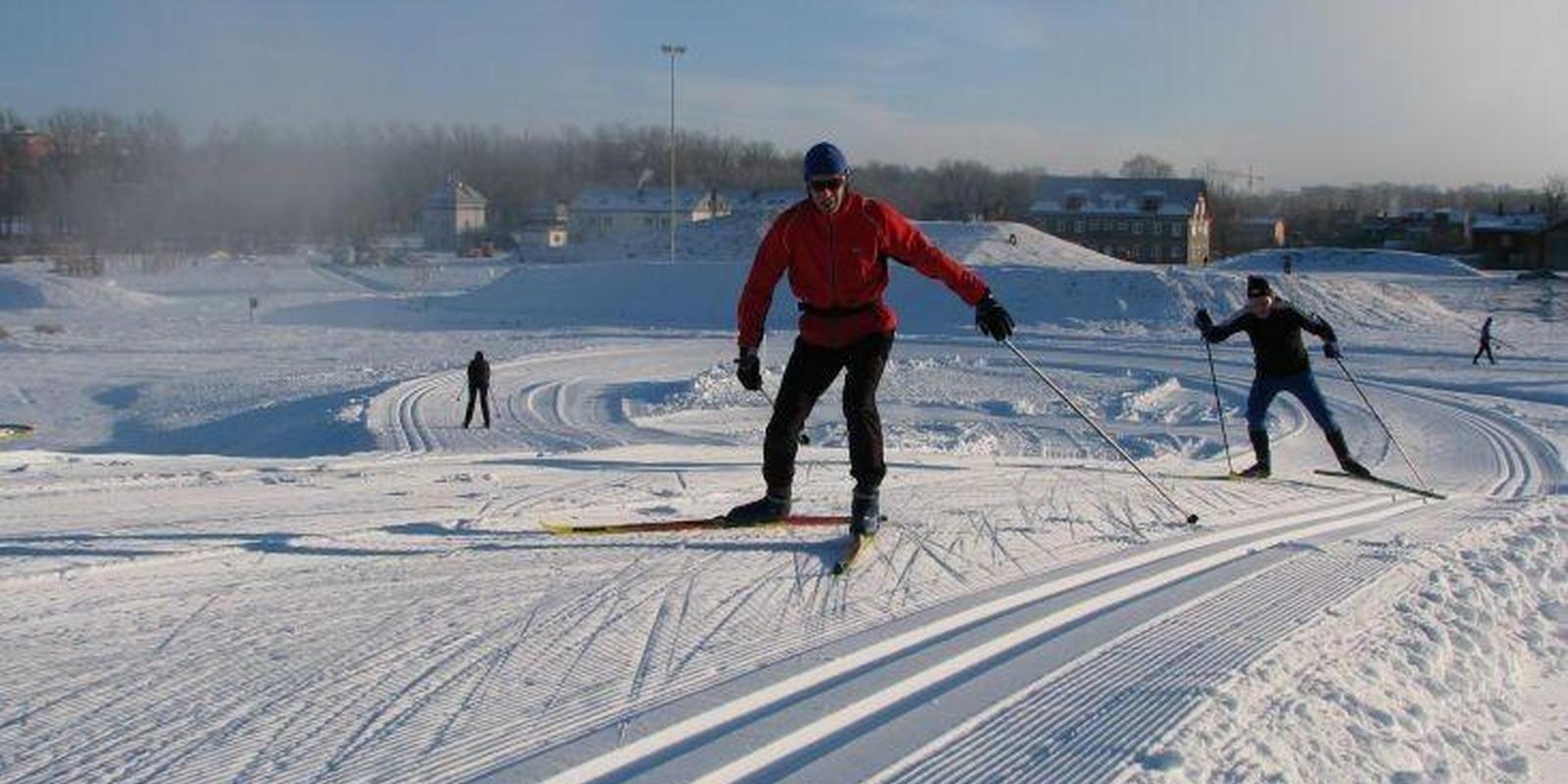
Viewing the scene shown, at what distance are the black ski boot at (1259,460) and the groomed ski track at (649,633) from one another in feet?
7.10

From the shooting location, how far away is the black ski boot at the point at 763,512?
20.3 ft

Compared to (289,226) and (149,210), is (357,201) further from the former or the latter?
Answer: (149,210)

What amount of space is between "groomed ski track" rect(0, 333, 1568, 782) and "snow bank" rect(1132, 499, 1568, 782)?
0.15 m

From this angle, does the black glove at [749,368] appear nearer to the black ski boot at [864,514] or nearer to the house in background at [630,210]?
the black ski boot at [864,514]

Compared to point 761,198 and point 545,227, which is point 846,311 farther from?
point 545,227

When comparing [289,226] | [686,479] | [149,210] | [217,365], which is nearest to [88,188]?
[149,210]

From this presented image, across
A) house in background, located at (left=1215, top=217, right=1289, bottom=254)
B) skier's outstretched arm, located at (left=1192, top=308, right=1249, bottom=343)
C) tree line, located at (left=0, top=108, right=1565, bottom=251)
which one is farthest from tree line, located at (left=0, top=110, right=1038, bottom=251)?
house in background, located at (left=1215, top=217, right=1289, bottom=254)

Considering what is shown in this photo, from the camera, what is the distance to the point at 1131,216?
8875cm

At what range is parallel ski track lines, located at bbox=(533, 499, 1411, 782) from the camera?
319 cm

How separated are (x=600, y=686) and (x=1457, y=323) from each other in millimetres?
49378

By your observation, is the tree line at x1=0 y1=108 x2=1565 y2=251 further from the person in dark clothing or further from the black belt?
the black belt

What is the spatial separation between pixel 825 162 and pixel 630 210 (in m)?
95.6

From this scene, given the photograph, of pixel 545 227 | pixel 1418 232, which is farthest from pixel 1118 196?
pixel 545 227

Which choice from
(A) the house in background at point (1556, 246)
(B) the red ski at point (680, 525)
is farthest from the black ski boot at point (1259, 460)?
(A) the house in background at point (1556, 246)
